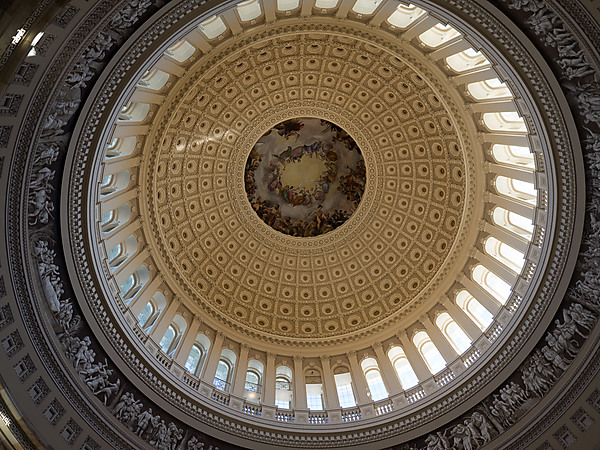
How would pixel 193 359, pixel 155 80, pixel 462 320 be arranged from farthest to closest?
pixel 193 359
pixel 462 320
pixel 155 80

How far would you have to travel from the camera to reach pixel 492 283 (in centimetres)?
2203

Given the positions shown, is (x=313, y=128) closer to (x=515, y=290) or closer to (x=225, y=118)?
(x=225, y=118)

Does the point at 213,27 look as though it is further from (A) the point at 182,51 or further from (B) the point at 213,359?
(B) the point at 213,359

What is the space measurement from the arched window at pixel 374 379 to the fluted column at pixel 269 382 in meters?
4.69

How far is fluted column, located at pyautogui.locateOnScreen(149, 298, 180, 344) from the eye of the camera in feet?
68.5

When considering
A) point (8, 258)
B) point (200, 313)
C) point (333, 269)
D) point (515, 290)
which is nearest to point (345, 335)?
point (333, 269)

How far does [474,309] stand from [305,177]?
1411 cm

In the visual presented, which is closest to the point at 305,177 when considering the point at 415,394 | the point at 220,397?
the point at 220,397

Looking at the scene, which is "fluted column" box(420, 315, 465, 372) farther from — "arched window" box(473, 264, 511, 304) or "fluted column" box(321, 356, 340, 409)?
"fluted column" box(321, 356, 340, 409)

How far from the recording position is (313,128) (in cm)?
2983

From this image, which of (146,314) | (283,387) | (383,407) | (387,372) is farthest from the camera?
(283,387)

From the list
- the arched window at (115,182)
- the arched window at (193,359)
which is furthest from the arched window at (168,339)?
the arched window at (115,182)

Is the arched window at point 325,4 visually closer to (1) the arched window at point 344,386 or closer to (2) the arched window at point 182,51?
(2) the arched window at point 182,51

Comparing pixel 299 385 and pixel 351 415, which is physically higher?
pixel 299 385
